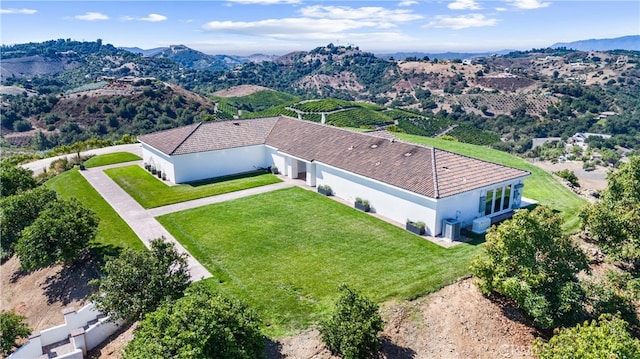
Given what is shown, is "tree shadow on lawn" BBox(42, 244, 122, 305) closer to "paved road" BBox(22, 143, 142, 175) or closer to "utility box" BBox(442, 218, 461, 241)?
"utility box" BBox(442, 218, 461, 241)

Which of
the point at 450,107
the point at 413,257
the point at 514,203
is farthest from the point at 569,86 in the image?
the point at 413,257

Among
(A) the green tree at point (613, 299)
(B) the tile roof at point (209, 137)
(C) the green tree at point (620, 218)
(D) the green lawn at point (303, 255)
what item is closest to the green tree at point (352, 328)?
(D) the green lawn at point (303, 255)

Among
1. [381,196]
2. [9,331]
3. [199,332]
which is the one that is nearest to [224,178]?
[381,196]

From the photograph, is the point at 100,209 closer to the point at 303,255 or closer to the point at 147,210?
the point at 147,210

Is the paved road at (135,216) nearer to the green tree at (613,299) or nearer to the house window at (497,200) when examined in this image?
the green tree at (613,299)

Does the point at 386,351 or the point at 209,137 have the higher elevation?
the point at 209,137

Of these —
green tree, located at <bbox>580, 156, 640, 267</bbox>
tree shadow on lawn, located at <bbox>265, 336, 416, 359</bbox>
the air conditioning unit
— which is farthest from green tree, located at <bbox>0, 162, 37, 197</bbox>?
green tree, located at <bbox>580, 156, 640, 267</bbox>
